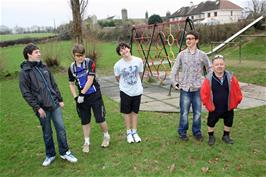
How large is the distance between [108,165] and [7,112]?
4548mm

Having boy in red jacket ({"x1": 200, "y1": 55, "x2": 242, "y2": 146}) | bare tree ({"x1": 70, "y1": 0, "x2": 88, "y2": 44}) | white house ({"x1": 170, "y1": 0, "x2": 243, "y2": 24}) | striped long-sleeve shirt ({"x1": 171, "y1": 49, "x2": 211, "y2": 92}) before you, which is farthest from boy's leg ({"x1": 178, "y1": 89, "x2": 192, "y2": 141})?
white house ({"x1": 170, "y1": 0, "x2": 243, "y2": 24})

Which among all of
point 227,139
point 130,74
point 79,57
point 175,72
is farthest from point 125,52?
point 227,139

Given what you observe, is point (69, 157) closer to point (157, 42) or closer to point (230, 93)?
point (230, 93)

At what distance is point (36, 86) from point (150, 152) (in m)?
1.75

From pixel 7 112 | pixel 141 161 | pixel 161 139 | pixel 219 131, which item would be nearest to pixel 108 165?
pixel 141 161

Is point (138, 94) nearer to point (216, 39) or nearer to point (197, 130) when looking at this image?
point (197, 130)

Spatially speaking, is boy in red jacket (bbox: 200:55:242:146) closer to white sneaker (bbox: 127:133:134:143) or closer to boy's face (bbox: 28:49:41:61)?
white sneaker (bbox: 127:133:134:143)

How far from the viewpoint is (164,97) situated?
7863 mm

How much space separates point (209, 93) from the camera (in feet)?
13.7

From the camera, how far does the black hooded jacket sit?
3.76 metres

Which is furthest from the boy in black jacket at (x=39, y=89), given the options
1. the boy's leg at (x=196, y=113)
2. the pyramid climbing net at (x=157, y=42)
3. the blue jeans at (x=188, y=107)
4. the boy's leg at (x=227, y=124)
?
the pyramid climbing net at (x=157, y=42)

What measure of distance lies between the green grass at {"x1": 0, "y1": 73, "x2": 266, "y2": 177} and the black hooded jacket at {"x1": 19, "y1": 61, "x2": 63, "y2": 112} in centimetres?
87

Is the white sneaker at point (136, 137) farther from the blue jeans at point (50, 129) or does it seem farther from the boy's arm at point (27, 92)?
the boy's arm at point (27, 92)

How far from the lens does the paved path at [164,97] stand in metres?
6.66
